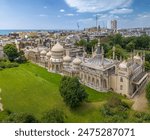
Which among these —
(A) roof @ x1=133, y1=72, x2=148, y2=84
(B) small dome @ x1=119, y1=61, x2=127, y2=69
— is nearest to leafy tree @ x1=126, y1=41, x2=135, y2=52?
(A) roof @ x1=133, y1=72, x2=148, y2=84

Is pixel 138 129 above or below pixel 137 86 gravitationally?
above

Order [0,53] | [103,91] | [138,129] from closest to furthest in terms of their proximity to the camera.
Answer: [138,129], [103,91], [0,53]

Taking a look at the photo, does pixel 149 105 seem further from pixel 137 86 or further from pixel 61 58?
pixel 61 58

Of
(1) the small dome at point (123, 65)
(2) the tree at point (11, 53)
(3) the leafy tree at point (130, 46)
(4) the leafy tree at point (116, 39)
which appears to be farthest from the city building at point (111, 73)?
(4) the leafy tree at point (116, 39)

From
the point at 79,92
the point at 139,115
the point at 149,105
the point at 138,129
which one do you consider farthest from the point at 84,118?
the point at 138,129

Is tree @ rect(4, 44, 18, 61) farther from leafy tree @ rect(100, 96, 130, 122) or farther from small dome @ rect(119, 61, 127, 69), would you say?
leafy tree @ rect(100, 96, 130, 122)

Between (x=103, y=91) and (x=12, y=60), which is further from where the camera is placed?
(x=12, y=60)

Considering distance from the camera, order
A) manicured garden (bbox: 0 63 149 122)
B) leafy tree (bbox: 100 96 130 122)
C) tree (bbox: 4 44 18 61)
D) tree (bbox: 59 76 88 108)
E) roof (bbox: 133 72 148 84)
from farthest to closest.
Answer: tree (bbox: 4 44 18 61)
roof (bbox: 133 72 148 84)
tree (bbox: 59 76 88 108)
manicured garden (bbox: 0 63 149 122)
leafy tree (bbox: 100 96 130 122)

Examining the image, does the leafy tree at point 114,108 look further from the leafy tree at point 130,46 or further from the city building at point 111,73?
the leafy tree at point 130,46
